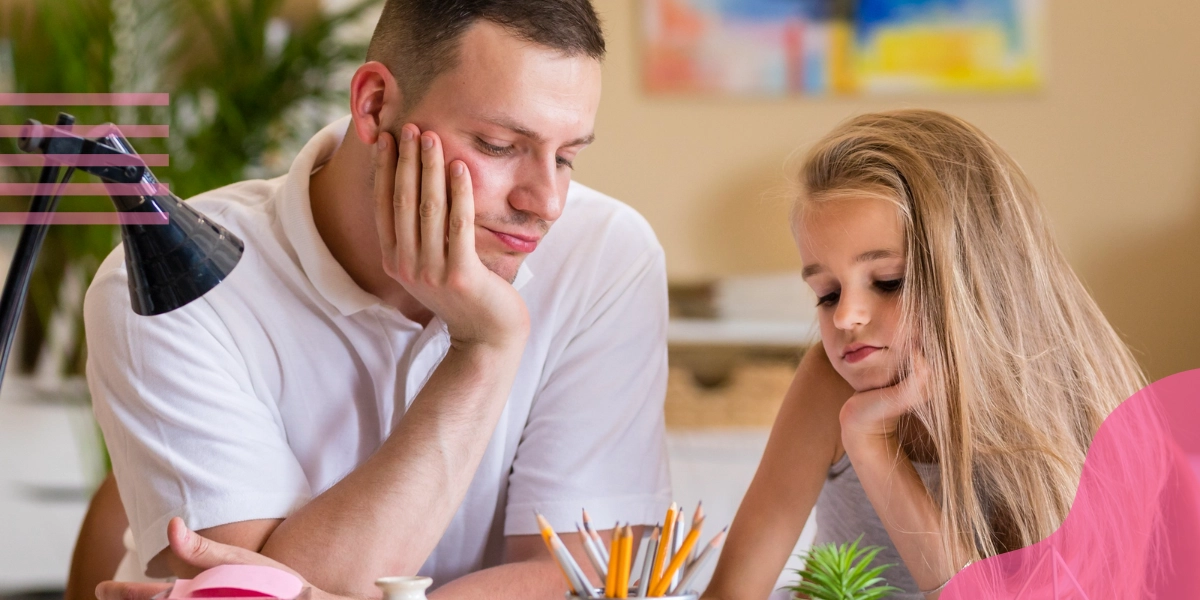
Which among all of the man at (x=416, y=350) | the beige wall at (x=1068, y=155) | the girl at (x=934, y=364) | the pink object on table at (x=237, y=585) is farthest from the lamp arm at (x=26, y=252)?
the beige wall at (x=1068, y=155)

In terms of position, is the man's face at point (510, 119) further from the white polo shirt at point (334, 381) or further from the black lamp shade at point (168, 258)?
the black lamp shade at point (168, 258)

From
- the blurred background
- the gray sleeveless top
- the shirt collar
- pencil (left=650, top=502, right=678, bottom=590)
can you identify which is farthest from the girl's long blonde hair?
the blurred background

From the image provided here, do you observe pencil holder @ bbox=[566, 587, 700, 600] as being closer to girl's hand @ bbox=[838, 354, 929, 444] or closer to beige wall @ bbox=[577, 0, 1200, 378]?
girl's hand @ bbox=[838, 354, 929, 444]

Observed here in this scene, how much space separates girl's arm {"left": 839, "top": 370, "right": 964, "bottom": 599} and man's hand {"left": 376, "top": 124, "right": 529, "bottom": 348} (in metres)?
0.36

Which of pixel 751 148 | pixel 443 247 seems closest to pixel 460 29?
pixel 443 247

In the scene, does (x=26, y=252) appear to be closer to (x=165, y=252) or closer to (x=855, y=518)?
(x=165, y=252)

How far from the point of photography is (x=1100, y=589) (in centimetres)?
99

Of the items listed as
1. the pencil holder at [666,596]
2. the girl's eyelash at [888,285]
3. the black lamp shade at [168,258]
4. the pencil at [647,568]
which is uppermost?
the black lamp shade at [168,258]

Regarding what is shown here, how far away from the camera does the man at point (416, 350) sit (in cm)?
104

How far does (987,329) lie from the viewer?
105 centimetres

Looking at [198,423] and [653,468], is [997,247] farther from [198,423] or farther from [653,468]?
[198,423]

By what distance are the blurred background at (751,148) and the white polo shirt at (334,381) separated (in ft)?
4.38
